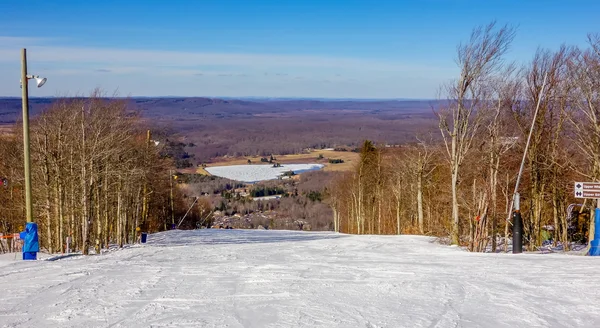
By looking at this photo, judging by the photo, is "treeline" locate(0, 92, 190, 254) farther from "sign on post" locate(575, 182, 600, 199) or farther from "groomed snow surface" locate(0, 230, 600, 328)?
"sign on post" locate(575, 182, 600, 199)

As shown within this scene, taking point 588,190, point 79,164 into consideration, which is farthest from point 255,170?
point 588,190

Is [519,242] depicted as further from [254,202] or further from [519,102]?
[254,202]

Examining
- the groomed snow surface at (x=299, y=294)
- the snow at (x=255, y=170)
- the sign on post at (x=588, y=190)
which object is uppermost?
the sign on post at (x=588, y=190)

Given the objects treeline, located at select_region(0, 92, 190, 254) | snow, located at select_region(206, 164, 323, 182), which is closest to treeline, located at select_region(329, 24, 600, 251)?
treeline, located at select_region(0, 92, 190, 254)

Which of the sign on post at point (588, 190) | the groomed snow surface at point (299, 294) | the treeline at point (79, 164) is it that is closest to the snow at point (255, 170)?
the treeline at point (79, 164)

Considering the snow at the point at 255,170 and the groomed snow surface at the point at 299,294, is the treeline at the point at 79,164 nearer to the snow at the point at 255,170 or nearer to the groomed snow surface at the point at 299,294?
the groomed snow surface at the point at 299,294

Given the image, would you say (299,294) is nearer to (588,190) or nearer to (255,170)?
(588,190)

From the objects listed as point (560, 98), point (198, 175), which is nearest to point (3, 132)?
point (560, 98)
